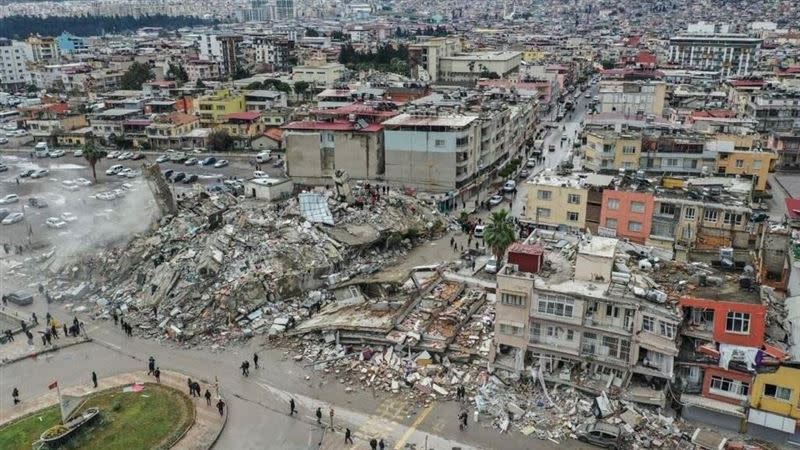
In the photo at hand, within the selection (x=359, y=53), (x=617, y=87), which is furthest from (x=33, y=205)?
(x=359, y=53)

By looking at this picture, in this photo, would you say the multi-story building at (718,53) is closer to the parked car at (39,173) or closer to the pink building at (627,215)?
the pink building at (627,215)

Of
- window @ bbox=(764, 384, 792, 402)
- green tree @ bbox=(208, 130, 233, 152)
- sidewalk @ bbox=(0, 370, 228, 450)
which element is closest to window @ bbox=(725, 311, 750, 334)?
window @ bbox=(764, 384, 792, 402)

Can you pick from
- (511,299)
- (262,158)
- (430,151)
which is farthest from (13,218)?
(511,299)

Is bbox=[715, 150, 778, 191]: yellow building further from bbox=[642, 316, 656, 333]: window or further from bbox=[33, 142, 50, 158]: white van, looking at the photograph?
bbox=[33, 142, 50, 158]: white van

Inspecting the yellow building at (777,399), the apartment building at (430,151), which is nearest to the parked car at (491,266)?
the yellow building at (777,399)

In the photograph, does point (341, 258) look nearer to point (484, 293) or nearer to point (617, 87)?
point (484, 293)

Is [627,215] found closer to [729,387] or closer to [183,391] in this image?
[729,387]
